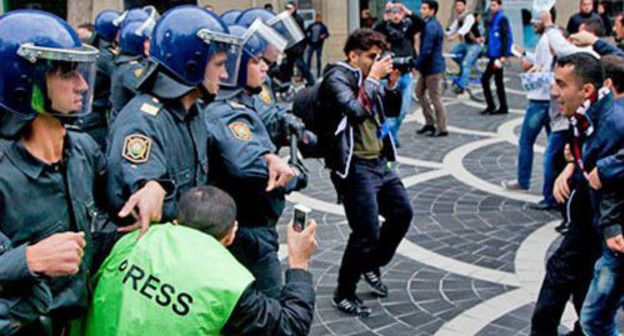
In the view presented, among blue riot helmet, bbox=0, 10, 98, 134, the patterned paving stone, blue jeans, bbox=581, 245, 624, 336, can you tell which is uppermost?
blue riot helmet, bbox=0, 10, 98, 134

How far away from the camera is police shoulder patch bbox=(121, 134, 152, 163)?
2.94 meters

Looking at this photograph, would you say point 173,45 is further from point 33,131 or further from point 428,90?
point 428,90

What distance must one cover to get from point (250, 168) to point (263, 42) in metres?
0.97

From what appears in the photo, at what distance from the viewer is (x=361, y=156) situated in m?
5.11

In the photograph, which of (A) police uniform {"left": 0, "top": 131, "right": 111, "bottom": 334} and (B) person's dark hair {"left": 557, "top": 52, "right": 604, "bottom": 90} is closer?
(A) police uniform {"left": 0, "top": 131, "right": 111, "bottom": 334}

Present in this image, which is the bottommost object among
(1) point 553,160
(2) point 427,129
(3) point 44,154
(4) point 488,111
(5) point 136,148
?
(4) point 488,111

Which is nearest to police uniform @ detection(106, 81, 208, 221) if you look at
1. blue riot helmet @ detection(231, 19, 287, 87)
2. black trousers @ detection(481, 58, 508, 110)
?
blue riot helmet @ detection(231, 19, 287, 87)

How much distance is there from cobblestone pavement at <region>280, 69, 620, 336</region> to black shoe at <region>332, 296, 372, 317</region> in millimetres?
48

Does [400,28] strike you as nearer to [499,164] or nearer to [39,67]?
[499,164]

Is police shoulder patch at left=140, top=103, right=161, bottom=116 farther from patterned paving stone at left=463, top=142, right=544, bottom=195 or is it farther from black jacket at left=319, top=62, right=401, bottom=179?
patterned paving stone at left=463, top=142, right=544, bottom=195

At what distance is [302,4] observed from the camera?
68.4 feet

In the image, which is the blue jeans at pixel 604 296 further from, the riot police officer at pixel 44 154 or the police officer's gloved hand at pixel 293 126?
the riot police officer at pixel 44 154

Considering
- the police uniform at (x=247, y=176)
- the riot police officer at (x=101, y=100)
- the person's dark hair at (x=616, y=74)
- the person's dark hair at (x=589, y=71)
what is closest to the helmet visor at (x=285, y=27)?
the police uniform at (x=247, y=176)

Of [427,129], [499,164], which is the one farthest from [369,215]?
[427,129]
